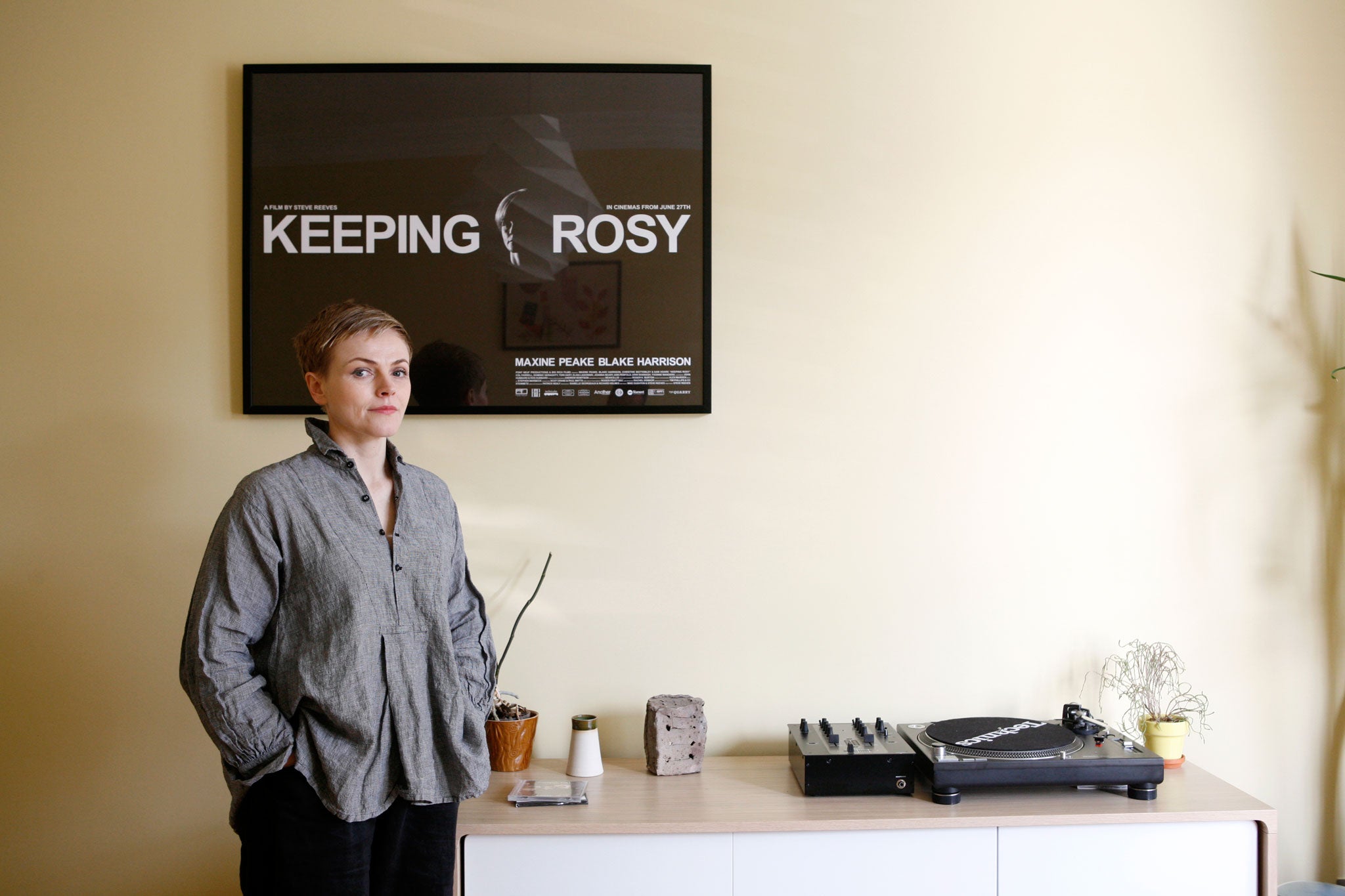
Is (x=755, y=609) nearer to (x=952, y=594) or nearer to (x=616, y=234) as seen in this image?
(x=952, y=594)

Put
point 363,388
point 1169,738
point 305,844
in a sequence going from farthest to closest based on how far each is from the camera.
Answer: point 1169,738 → point 363,388 → point 305,844

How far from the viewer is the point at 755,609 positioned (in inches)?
84.3

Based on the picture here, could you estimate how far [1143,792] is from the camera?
68.7 inches

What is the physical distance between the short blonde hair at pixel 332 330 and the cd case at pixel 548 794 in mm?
909

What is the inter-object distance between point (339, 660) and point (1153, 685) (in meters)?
1.82

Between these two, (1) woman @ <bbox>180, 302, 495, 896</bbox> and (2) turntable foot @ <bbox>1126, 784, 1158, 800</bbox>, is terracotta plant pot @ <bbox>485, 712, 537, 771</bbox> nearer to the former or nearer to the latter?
(1) woman @ <bbox>180, 302, 495, 896</bbox>

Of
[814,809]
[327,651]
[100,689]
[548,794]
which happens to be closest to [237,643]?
[327,651]

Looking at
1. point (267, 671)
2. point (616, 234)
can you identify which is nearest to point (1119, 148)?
point (616, 234)

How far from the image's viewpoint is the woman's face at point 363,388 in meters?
1.50

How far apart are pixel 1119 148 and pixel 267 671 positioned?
2.21m

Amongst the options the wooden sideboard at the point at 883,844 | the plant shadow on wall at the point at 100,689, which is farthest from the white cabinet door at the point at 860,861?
the plant shadow on wall at the point at 100,689

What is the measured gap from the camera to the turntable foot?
1746 mm

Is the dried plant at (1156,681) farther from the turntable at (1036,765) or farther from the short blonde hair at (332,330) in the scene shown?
the short blonde hair at (332,330)

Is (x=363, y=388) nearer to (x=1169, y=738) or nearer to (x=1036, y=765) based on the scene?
(x=1036, y=765)
